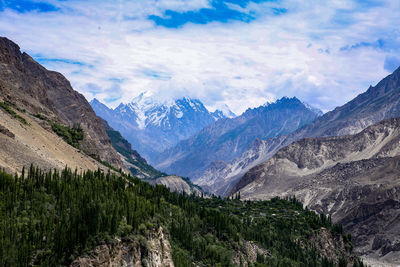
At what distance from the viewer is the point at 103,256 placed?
56156 millimetres

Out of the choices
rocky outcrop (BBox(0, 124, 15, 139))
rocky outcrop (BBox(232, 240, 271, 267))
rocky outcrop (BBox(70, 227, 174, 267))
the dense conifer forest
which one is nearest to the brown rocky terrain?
rocky outcrop (BBox(0, 124, 15, 139))

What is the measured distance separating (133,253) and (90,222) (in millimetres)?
6654

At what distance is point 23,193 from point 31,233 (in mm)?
9652

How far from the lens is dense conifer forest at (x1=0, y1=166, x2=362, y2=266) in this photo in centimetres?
5450

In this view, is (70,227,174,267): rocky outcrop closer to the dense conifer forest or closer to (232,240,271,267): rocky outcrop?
the dense conifer forest

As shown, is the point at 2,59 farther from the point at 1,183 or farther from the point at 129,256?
the point at 129,256

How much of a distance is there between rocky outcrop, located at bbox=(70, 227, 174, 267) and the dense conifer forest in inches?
35.5

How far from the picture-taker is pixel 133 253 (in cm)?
6056

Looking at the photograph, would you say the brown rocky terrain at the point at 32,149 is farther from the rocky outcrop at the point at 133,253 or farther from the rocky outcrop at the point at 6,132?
the rocky outcrop at the point at 133,253

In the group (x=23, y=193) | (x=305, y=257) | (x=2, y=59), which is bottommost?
(x=305, y=257)

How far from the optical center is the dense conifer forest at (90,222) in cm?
5450

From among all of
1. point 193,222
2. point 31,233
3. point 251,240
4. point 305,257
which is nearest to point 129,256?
point 31,233

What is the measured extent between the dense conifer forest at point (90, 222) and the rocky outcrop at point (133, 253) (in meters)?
0.90

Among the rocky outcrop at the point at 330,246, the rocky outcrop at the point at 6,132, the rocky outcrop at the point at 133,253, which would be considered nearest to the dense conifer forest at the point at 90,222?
the rocky outcrop at the point at 133,253
